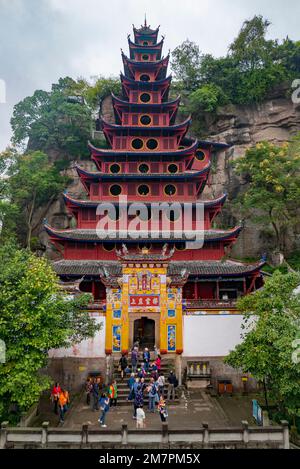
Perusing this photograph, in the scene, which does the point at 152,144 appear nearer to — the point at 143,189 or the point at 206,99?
the point at 143,189

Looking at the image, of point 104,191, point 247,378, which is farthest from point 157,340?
point 104,191

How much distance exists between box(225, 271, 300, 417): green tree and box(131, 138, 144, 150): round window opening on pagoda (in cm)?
1824

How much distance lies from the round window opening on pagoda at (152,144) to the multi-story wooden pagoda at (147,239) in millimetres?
82

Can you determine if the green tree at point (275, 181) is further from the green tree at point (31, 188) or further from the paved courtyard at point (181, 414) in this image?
the green tree at point (31, 188)

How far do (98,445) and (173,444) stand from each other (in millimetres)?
2434

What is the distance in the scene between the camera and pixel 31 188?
3641cm

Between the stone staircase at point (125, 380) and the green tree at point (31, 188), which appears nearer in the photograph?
the stone staircase at point (125, 380)

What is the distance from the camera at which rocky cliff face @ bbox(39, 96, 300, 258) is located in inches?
1494

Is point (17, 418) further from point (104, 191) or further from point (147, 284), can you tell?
point (104, 191)

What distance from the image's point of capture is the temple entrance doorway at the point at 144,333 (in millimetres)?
21844

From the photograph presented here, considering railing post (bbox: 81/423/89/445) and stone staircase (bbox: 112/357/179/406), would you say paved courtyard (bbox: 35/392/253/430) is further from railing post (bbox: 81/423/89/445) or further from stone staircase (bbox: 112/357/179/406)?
railing post (bbox: 81/423/89/445)

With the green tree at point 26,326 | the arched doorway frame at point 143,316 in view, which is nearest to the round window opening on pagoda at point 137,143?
the arched doorway frame at point 143,316

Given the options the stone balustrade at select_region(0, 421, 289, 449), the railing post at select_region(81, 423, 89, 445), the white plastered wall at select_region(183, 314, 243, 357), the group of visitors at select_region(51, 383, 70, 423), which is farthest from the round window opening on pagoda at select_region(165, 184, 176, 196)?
the railing post at select_region(81, 423, 89, 445)

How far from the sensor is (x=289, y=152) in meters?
32.1
